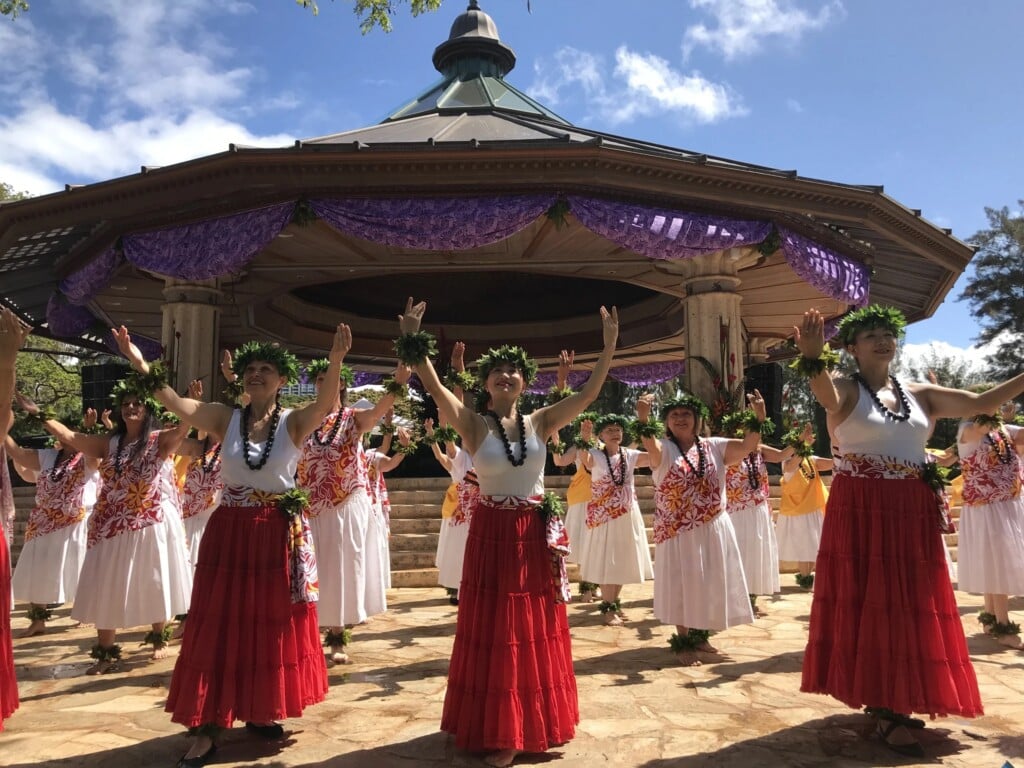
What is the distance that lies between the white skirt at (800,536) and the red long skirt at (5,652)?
802 cm

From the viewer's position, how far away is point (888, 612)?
3.87 metres

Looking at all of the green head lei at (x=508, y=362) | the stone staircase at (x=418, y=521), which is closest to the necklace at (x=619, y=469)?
the stone staircase at (x=418, y=521)

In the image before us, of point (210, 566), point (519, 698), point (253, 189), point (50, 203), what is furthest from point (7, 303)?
point (519, 698)

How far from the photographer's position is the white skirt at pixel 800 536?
9242mm

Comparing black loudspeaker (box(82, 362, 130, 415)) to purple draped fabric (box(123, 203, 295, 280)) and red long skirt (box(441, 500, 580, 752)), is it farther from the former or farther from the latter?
red long skirt (box(441, 500, 580, 752))

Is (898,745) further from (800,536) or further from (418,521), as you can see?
(418,521)

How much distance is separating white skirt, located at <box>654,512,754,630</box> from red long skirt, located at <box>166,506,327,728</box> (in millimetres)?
2908

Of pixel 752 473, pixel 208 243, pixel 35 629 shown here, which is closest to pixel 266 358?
pixel 35 629

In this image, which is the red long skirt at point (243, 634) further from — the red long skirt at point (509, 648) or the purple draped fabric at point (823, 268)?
the purple draped fabric at point (823, 268)

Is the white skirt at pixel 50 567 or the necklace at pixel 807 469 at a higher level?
the necklace at pixel 807 469

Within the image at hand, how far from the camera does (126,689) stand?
5.16 meters

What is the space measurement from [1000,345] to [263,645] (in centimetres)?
3914

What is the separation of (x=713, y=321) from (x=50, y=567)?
7.75m

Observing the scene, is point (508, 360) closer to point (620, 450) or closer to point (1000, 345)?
point (620, 450)
